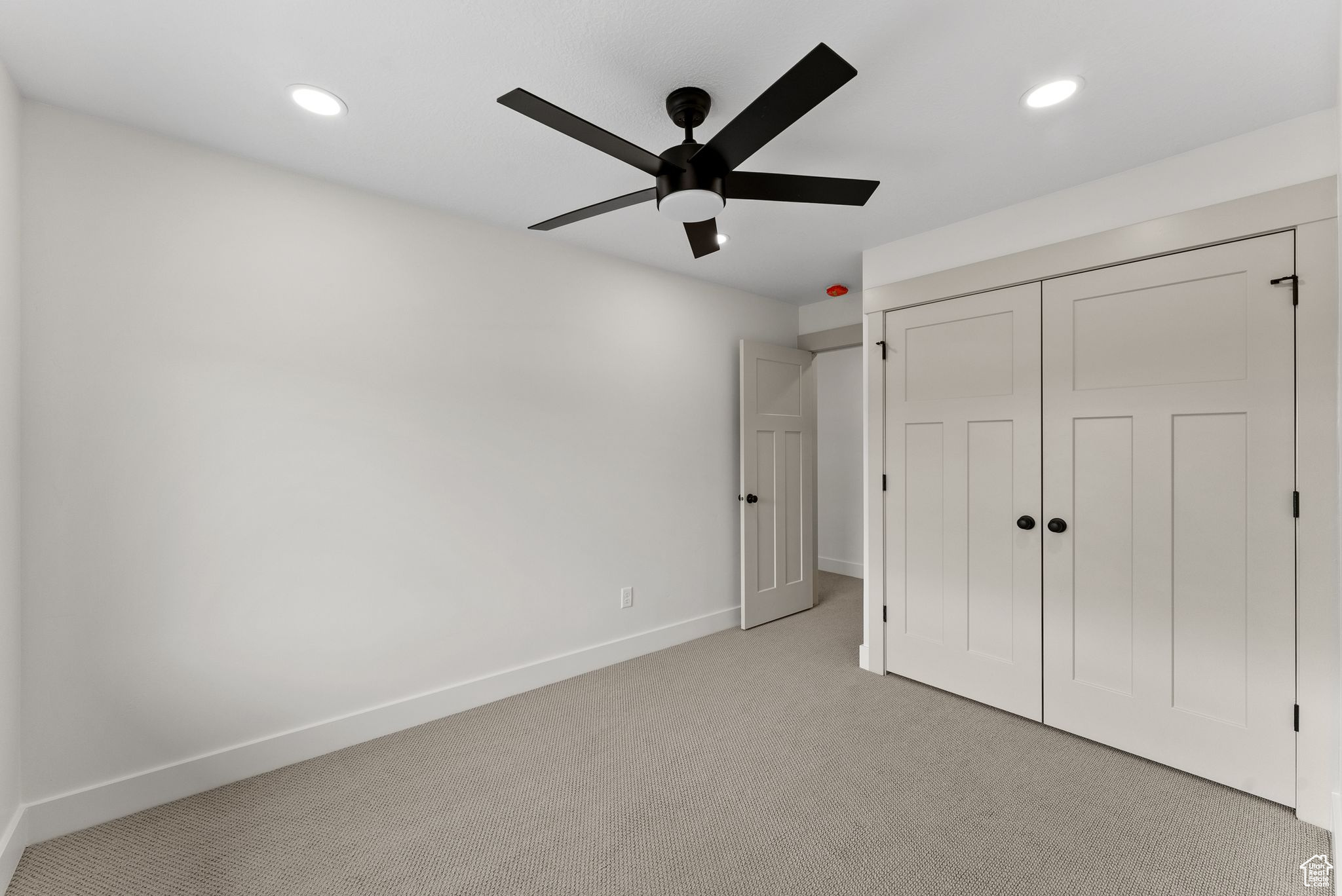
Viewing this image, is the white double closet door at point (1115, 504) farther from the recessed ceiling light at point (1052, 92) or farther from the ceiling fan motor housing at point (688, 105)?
the ceiling fan motor housing at point (688, 105)

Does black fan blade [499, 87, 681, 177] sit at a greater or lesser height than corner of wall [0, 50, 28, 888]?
greater

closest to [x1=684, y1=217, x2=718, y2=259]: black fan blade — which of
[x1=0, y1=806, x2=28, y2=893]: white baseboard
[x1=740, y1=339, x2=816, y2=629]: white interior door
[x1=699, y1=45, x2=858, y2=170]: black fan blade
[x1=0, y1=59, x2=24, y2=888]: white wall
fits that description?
[x1=699, y1=45, x2=858, y2=170]: black fan blade

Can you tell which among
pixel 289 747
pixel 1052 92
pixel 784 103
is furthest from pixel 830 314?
pixel 289 747

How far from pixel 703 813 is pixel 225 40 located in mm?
2974

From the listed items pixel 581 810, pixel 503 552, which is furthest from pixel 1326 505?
pixel 503 552

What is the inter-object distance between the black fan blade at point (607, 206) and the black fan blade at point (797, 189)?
0.91 feet

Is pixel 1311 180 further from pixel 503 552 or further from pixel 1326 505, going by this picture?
pixel 503 552

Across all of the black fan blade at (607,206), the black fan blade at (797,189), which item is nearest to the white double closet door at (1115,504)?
the black fan blade at (797,189)

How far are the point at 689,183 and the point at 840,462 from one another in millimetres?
4578

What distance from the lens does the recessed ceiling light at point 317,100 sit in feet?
6.23

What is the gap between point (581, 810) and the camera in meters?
2.12

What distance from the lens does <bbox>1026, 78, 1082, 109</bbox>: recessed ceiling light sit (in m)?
1.86

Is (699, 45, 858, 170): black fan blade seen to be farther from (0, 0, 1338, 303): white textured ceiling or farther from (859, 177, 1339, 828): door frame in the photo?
(859, 177, 1339, 828): door frame

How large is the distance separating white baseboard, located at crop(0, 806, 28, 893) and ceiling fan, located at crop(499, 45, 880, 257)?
2.70 meters
